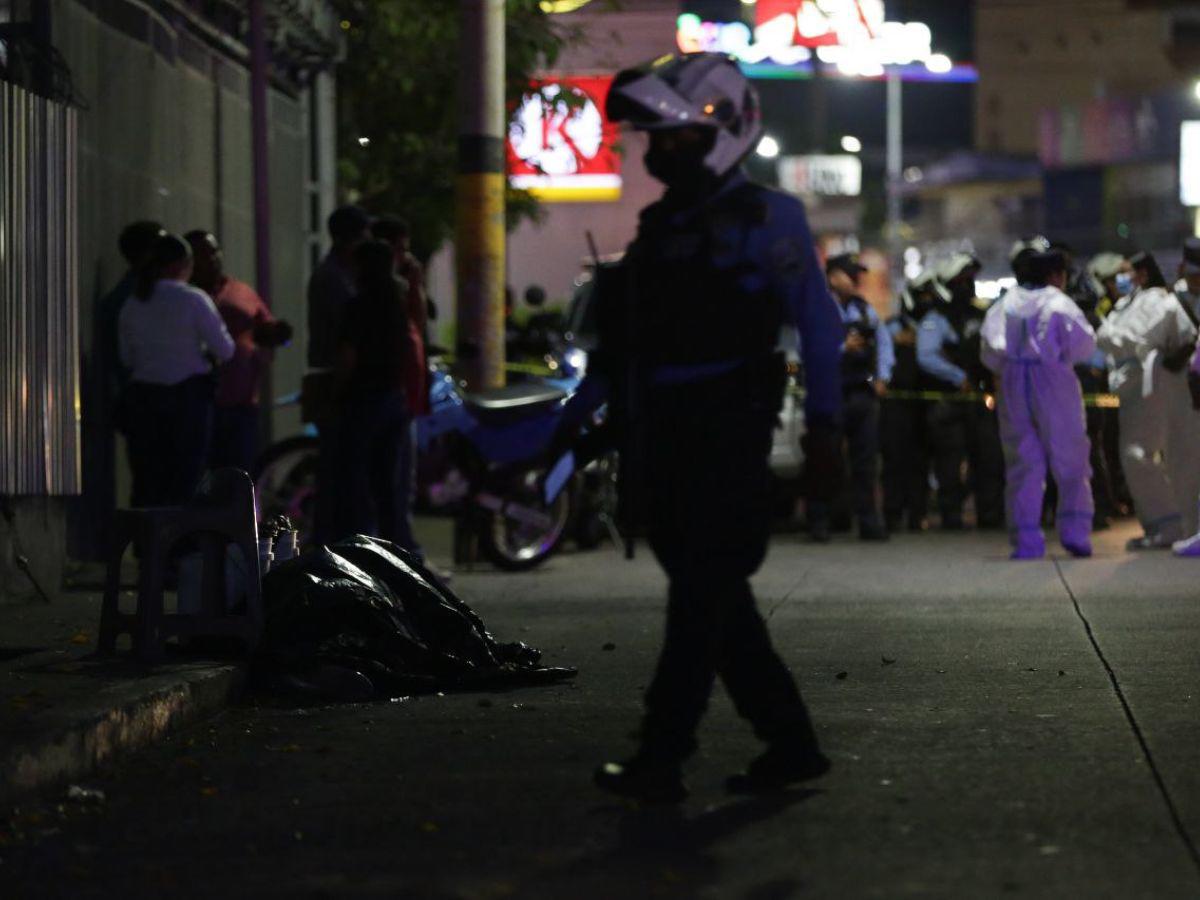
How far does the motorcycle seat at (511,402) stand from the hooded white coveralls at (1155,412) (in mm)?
3740

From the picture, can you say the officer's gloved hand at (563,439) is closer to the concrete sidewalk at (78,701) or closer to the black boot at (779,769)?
the black boot at (779,769)

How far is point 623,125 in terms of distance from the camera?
6645mm

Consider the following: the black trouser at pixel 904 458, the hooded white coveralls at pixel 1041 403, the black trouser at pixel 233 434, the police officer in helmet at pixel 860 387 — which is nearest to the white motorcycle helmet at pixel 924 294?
the black trouser at pixel 904 458

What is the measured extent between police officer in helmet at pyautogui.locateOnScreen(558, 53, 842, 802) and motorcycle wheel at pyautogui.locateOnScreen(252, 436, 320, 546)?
789cm

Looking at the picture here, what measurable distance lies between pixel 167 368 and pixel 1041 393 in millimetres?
5675

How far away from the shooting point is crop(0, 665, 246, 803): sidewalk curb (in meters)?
6.83

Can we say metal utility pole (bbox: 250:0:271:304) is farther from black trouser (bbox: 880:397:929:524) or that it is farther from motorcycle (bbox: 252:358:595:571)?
black trouser (bbox: 880:397:929:524)

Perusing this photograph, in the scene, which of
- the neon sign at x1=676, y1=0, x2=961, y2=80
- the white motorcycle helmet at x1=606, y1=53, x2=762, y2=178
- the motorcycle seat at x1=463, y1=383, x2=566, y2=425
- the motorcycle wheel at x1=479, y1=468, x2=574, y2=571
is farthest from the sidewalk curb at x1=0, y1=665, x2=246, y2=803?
the neon sign at x1=676, y1=0, x2=961, y2=80

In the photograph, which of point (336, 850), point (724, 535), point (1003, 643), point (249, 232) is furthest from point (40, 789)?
point (249, 232)

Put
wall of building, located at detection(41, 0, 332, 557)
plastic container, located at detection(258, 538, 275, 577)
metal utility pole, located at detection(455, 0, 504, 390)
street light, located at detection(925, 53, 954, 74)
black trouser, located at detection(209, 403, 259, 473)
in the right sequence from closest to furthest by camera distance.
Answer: plastic container, located at detection(258, 538, 275, 577) < wall of building, located at detection(41, 0, 332, 557) < black trouser, located at detection(209, 403, 259, 473) < metal utility pole, located at detection(455, 0, 504, 390) < street light, located at detection(925, 53, 954, 74)

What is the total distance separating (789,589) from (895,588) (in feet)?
1.82

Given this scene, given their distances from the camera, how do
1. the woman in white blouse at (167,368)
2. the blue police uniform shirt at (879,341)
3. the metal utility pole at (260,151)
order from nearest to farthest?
the woman in white blouse at (167,368)
the metal utility pole at (260,151)
the blue police uniform shirt at (879,341)

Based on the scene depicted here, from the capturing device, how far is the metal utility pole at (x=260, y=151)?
1534 cm

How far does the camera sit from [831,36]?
7544cm
